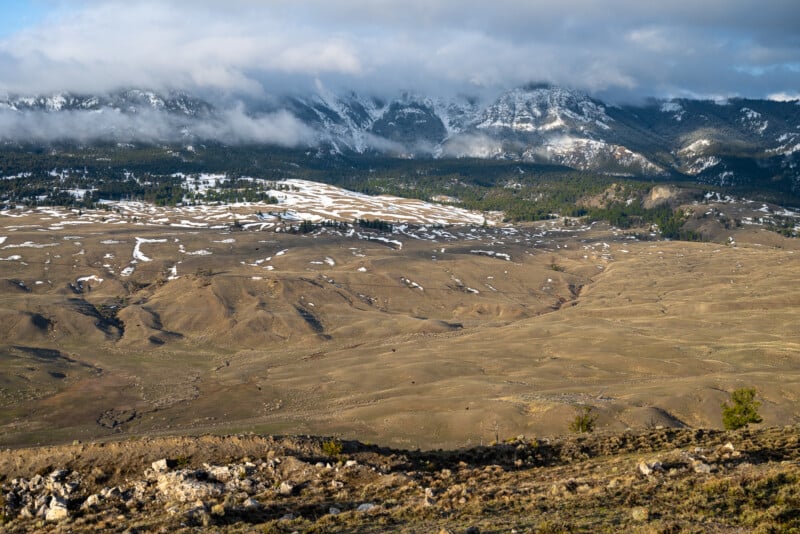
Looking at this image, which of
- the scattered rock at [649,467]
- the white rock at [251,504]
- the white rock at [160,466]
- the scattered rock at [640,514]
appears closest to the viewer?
the scattered rock at [640,514]

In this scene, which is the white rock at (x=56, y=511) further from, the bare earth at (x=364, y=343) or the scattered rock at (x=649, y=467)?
the bare earth at (x=364, y=343)

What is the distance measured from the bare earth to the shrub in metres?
1.67

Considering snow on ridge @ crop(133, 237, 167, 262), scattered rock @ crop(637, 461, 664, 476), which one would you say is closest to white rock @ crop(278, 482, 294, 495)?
scattered rock @ crop(637, 461, 664, 476)

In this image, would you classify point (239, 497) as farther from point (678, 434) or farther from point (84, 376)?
point (84, 376)

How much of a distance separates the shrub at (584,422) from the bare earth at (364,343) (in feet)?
5.48

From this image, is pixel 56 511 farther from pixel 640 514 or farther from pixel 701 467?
pixel 701 467

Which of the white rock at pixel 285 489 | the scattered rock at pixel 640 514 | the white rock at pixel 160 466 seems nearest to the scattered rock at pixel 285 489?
the white rock at pixel 285 489

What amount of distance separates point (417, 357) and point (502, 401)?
3025 centimetres

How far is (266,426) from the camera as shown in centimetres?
6975

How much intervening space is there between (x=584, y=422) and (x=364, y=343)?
65.6 m

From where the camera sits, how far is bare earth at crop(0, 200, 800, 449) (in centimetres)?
7200

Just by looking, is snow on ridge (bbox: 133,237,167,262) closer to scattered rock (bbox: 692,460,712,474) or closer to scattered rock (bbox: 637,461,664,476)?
scattered rock (bbox: 637,461,664,476)

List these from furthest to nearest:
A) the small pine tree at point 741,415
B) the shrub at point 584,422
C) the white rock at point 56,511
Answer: the shrub at point 584,422
the small pine tree at point 741,415
the white rock at point 56,511

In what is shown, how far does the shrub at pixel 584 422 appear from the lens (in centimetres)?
6041
